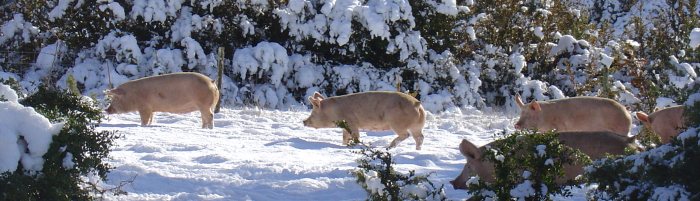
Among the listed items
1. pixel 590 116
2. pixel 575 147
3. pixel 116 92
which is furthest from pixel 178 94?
pixel 575 147

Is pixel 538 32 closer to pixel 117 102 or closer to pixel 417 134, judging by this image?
pixel 117 102

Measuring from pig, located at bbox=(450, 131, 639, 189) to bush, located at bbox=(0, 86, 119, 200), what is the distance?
9.31 feet

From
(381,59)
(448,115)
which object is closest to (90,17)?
(381,59)

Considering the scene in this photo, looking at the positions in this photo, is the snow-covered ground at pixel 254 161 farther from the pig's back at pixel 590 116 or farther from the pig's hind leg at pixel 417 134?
the pig's back at pixel 590 116

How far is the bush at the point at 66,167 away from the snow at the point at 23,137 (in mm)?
45

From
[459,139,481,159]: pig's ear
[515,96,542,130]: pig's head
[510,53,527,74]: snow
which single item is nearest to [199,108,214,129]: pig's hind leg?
[515,96,542,130]: pig's head

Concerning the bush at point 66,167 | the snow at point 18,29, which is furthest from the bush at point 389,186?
the snow at point 18,29

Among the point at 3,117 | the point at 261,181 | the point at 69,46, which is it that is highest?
the point at 69,46

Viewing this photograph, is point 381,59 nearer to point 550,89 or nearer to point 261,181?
point 550,89

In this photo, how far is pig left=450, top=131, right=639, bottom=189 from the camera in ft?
24.6

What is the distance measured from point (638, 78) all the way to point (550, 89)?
548 centimetres

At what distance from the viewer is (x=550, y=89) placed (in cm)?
2367

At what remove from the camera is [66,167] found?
590cm

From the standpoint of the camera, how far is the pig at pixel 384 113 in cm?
1141
